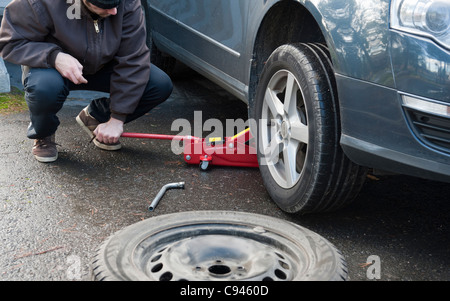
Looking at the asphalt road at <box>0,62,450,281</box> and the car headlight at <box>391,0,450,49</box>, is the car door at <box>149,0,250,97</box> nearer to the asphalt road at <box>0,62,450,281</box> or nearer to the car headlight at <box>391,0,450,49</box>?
the asphalt road at <box>0,62,450,281</box>

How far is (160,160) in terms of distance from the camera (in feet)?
11.2

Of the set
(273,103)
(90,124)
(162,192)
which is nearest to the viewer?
(273,103)

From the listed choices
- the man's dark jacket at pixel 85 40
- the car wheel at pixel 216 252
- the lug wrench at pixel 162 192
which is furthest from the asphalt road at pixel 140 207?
the man's dark jacket at pixel 85 40

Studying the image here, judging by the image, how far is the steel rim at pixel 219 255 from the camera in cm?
180

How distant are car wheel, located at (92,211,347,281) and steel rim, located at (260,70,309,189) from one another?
0.51 m

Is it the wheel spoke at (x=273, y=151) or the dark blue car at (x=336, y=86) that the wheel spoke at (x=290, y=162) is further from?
the wheel spoke at (x=273, y=151)

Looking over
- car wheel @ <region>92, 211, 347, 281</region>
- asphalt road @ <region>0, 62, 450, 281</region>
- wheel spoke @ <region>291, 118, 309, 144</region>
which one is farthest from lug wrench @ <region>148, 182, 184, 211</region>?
wheel spoke @ <region>291, 118, 309, 144</region>

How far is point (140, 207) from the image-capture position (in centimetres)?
273

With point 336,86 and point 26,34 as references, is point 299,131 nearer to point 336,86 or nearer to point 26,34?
point 336,86

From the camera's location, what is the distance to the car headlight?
184 cm

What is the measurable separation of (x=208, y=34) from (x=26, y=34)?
40.9 inches

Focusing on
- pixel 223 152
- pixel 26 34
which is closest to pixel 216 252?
pixel 223 152

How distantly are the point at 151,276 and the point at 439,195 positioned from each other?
179cm

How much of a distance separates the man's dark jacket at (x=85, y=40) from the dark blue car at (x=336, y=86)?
1.57 feet
